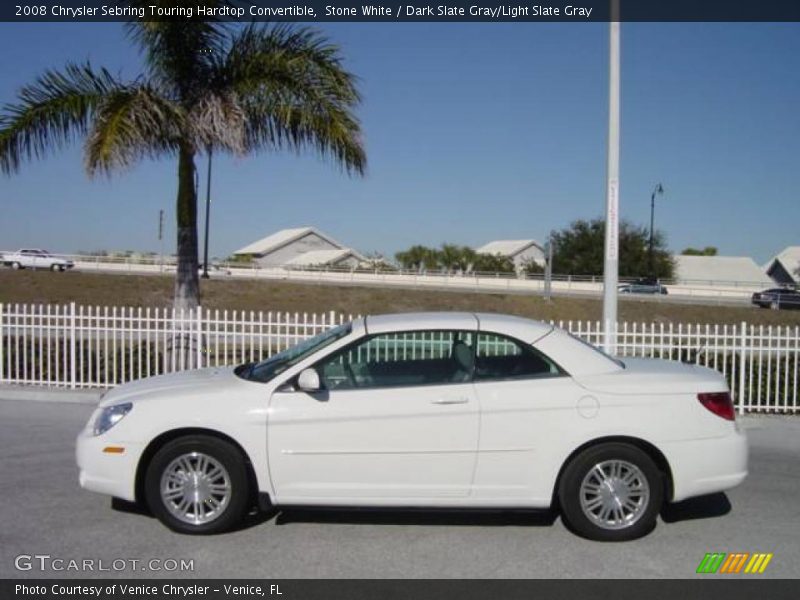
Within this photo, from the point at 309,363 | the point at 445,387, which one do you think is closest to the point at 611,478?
the point at 445,387

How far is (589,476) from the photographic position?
16.4 feet

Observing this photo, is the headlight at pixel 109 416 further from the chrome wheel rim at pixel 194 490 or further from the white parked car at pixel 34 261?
the white parked car at pixel 34 261

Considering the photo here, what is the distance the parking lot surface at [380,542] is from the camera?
14.8 ft

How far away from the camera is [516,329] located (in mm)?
5332

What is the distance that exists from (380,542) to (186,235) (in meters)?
8.08

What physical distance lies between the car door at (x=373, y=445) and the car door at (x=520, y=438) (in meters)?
0.09

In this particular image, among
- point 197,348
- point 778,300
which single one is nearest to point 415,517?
point 197,348

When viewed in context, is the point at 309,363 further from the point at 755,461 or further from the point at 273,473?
the point at 755,461

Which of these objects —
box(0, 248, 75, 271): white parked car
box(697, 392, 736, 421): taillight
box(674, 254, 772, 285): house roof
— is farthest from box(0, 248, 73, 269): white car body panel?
box(674, 254, 772, 285): house roof

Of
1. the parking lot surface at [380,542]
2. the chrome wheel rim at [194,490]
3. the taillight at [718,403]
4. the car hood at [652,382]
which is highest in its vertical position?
the car hood at [652,382]

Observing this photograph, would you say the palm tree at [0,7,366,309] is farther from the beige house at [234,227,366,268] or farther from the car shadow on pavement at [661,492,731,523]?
the beige house at [234,227,366,268]

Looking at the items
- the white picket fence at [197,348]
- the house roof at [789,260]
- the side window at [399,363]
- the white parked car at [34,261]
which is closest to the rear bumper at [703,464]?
the side window at [399,363]
